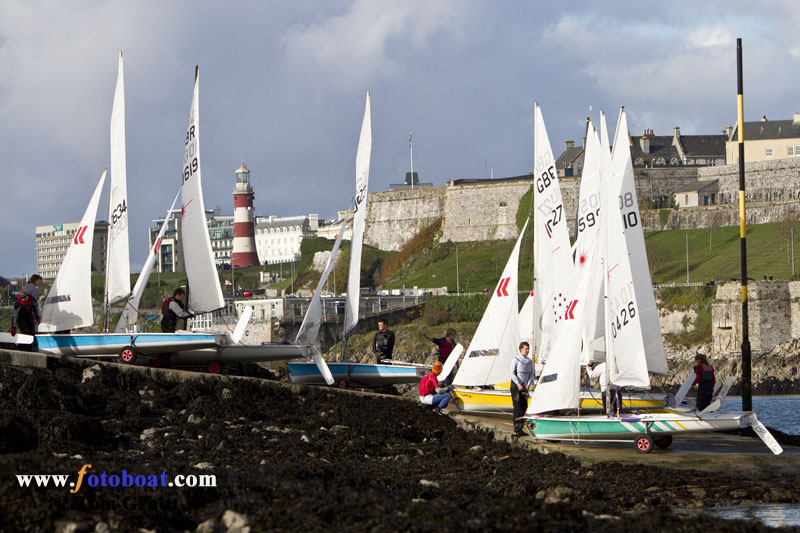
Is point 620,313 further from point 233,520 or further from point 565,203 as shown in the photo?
point 565,203

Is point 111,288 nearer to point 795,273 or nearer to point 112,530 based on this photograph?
point 112,530

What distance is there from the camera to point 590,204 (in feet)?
79.3

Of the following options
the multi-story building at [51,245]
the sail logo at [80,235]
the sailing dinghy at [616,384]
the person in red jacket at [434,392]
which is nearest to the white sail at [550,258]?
the sailing dinghy at [616,384]

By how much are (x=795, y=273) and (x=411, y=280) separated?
29769 millimetres

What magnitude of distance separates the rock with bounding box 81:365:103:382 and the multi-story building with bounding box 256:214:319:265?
431 ft

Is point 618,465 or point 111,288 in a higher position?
point 111,288

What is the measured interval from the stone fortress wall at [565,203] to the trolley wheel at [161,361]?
217ft

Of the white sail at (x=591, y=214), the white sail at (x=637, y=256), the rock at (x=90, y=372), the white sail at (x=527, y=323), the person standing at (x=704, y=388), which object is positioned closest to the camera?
the rock at (x=90, y=372)

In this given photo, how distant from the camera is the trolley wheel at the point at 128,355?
19875mm

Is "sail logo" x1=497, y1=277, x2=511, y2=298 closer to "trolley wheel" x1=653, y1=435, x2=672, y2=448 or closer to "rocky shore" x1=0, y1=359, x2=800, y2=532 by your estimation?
"rocky shore" x1=0, y1=359, x2=800, y2=532

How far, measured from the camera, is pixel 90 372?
18.4 metres

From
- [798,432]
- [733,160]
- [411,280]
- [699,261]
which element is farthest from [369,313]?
[798,432]

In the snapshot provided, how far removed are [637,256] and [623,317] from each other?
2.98 meters

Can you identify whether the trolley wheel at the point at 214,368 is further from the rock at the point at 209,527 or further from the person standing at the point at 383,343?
the rock at the point at 209,527
